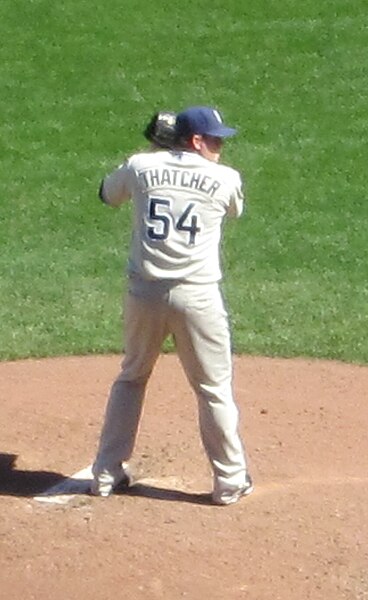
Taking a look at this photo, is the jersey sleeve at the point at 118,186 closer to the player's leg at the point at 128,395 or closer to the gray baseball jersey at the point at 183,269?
the gray baseball jersey at the point at 183,269

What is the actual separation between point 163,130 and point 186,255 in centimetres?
59

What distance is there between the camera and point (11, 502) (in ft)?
23.2

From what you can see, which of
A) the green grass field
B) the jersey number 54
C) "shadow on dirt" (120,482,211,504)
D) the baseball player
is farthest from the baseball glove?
the green grass field

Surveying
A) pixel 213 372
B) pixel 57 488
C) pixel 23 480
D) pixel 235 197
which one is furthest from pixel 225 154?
pixel 213 372

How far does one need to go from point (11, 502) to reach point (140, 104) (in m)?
8.85

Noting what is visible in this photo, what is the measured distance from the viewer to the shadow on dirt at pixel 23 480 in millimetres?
7258

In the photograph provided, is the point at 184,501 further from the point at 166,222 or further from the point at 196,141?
the point at 196,141

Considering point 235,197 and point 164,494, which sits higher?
point 235,197

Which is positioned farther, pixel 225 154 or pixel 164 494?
pixel 225 154

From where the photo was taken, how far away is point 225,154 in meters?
14.0

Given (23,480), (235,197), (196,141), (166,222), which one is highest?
(196,141)

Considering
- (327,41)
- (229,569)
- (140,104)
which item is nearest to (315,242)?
(140,104)

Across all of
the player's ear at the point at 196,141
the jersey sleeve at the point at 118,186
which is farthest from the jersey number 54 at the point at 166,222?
the player's ear at the point at 196,141

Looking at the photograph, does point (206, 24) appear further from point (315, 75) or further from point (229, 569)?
point (229, 569)
